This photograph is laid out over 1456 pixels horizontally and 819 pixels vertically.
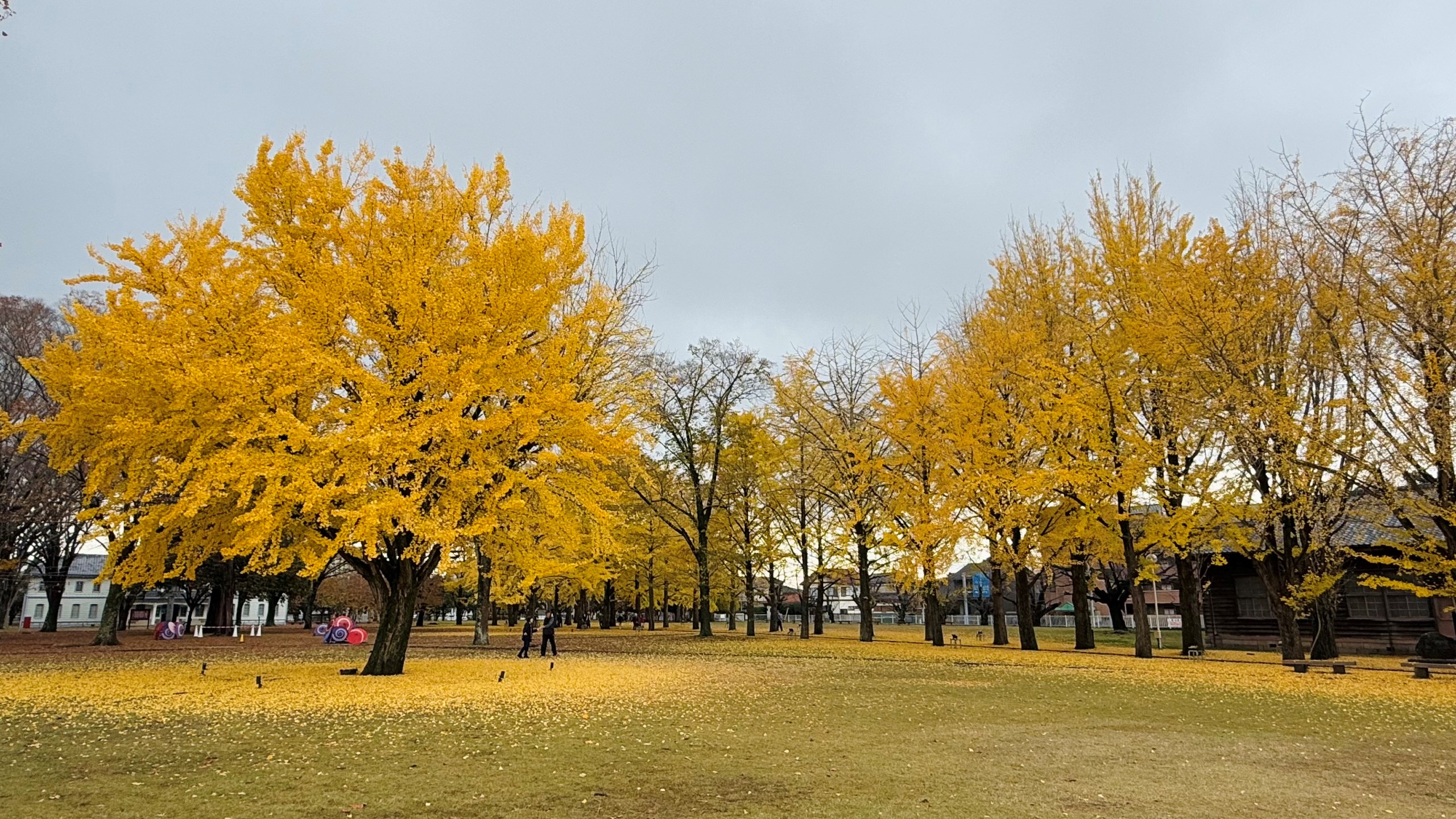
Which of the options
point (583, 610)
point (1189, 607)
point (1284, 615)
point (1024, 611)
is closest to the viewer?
point (1284, 615)

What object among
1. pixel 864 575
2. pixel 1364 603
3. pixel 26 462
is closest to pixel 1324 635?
pixel 1364 603

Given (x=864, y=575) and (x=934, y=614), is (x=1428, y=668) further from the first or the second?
(x=864, y=575)

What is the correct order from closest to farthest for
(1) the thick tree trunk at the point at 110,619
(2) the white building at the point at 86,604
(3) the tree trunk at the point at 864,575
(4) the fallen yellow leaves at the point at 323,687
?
1. (4) the fallen yellow leaves at the point at 323,687
2. (1) the thick tree trunk at the point at 110,619
3. (3) the tree trunk at the point at 864,575
4. (2) the white building at the point at 86,604

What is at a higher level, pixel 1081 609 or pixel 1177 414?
pixel 1177 414

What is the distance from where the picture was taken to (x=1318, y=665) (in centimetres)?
1888

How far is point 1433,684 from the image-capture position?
15727 millimetres

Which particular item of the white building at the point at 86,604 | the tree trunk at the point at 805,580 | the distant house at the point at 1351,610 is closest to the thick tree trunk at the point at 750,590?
the tree trunk at the point at 805,580

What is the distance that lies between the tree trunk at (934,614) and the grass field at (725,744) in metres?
10.8

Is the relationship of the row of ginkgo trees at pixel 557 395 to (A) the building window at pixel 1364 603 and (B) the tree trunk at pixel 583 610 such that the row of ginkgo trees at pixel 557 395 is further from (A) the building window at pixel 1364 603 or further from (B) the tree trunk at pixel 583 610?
(B) the tree trunk at pixel 583 610

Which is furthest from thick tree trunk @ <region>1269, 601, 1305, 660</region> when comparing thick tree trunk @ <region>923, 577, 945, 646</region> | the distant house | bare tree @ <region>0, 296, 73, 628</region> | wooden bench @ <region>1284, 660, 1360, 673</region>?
bare tree @ <region>0, 296, 73, 628</region>

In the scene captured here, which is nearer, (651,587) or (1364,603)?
(1364,603)

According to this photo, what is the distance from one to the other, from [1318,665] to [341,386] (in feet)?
77.0

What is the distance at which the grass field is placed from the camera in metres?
6.46

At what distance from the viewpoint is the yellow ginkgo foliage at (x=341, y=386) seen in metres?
14.0
